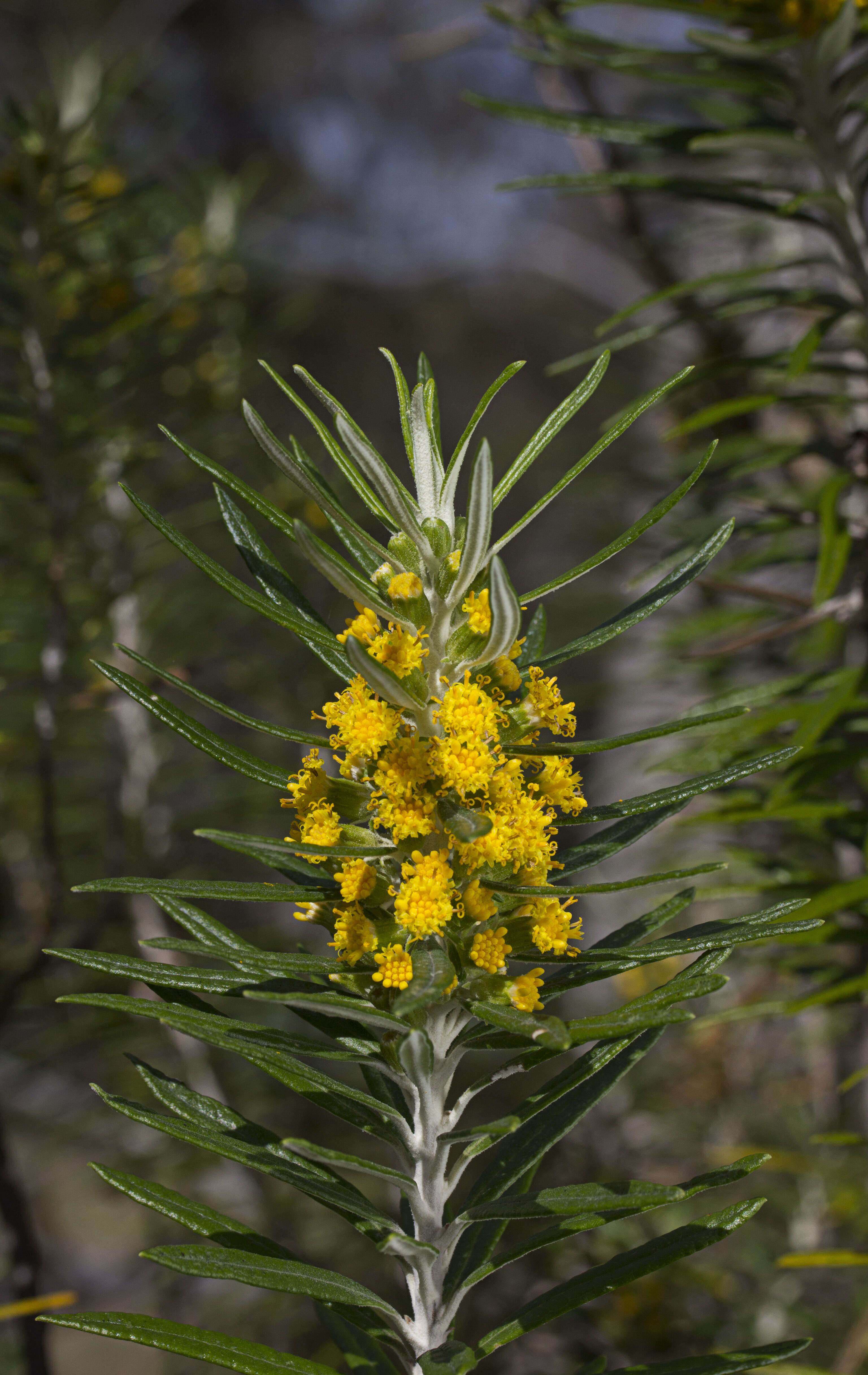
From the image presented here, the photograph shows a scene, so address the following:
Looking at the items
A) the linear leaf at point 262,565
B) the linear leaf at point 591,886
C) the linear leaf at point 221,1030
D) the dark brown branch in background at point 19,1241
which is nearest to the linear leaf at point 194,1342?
the linear leaf at point 221,1030

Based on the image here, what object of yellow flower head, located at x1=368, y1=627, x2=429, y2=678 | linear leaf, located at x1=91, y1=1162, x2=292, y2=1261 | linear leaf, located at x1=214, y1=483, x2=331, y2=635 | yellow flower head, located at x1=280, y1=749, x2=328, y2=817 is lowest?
linear leaf, located at x1=91, y1=1162, x2=292, y2=1261

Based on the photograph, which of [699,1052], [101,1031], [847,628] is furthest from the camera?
[699,1052]

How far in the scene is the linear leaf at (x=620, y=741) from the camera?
0.38 m

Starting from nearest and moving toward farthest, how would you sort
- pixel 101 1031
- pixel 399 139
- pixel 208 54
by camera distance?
1. pixel 101 1031
2. pixel 208 54
3. pixel 399 139

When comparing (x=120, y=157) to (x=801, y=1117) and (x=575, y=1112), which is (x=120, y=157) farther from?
(x=801, y=1117)

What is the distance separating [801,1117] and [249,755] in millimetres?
1400

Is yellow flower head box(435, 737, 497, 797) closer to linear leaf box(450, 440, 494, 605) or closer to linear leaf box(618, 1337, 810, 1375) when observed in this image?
linear leaf box(450, 440, 494, 605)

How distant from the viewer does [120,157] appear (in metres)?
1.46

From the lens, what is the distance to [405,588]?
435 millimetres

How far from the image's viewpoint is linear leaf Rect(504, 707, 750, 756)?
385 millimetres

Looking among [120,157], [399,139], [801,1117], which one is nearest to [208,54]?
[399,139]

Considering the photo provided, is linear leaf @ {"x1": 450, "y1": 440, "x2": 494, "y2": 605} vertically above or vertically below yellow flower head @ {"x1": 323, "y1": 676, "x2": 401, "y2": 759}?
above

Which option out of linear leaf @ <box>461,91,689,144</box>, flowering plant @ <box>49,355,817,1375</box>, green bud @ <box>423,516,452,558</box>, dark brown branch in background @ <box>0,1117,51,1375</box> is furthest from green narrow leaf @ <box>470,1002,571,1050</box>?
linear leaf @ <box>461,91,689,144</box>

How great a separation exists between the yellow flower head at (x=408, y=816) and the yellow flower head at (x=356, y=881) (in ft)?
0.07
